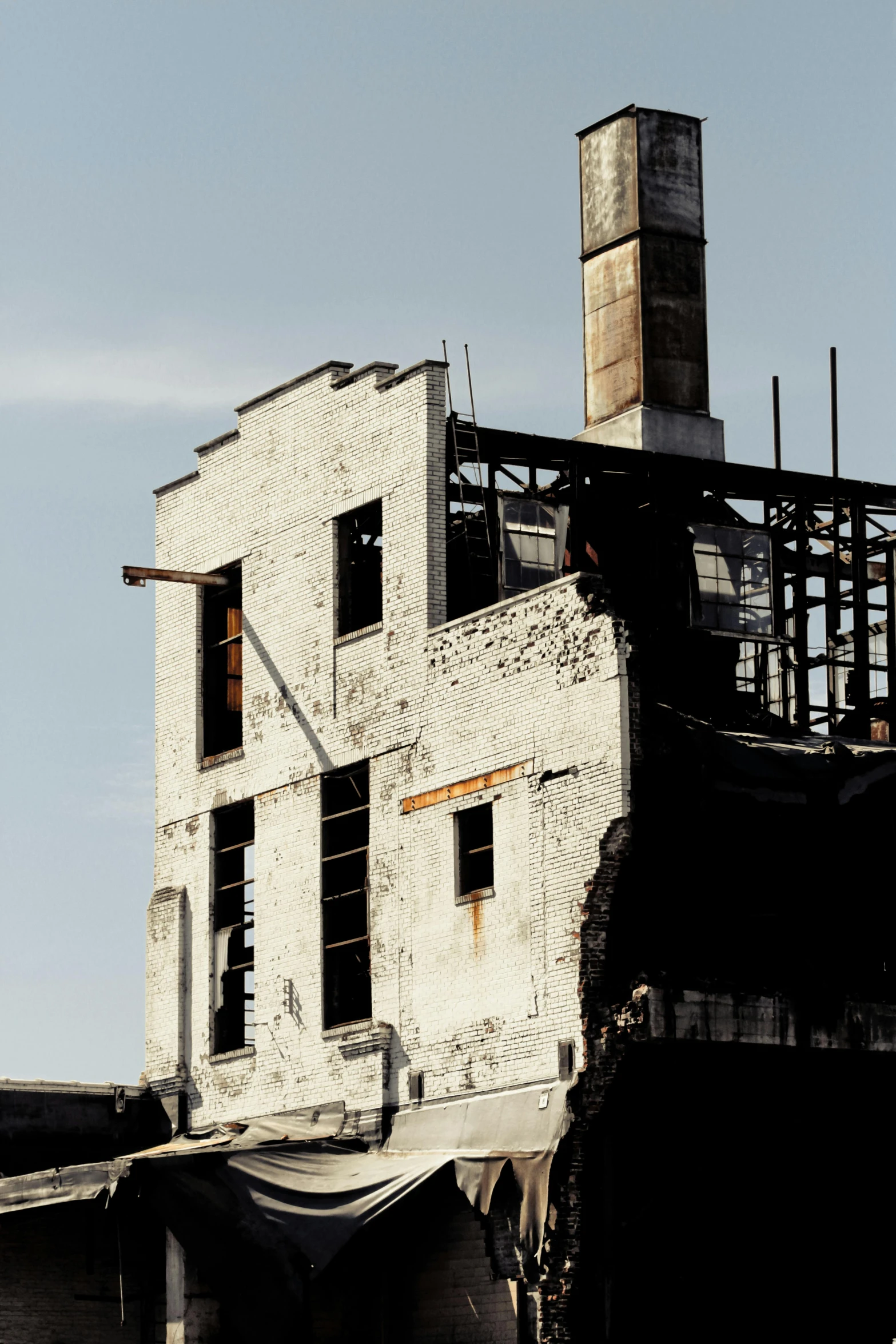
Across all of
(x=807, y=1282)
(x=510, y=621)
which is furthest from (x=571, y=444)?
(x=807, y=1282)

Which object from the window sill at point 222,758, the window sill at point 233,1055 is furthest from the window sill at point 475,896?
the window sill at point 222,758

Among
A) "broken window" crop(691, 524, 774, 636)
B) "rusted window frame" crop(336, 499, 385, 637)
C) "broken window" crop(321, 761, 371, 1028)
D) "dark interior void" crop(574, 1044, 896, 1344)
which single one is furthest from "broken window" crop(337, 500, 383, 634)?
"dark interior void" crop(574, 1044, 896, 1344)

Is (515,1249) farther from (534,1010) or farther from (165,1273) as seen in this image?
(165,1273)

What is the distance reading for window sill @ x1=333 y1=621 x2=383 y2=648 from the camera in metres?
27.2

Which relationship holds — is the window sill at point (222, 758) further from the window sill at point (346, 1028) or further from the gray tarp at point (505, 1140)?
the gray tarp at point (505, 1140)

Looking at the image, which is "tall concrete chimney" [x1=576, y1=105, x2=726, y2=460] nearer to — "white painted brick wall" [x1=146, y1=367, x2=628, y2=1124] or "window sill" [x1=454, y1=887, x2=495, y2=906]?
"white painted brick wall" [x1=146, y1=367, x2=628, y2=1124]

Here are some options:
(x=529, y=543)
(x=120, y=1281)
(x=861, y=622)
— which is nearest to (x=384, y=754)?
(x=529, y=543)

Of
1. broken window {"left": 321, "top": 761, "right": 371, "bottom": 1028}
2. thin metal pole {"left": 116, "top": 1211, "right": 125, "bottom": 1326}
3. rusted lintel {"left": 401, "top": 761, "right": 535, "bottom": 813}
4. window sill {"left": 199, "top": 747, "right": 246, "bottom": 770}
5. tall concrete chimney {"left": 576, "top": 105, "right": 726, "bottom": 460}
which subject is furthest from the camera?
tall concrete chimney {"left": 576, "top": 105, "right": 726, "bottom": 460}

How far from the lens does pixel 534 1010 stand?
78.2 ft

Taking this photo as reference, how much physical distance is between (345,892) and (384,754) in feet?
5.81

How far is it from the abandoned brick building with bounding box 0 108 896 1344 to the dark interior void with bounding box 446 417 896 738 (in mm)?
51

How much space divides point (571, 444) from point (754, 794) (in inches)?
247

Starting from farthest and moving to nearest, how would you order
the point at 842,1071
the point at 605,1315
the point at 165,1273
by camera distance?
the point at 165,1273 < the point at 842,1071 < the point at 605,1315

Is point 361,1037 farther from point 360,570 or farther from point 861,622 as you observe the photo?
point 861,622
